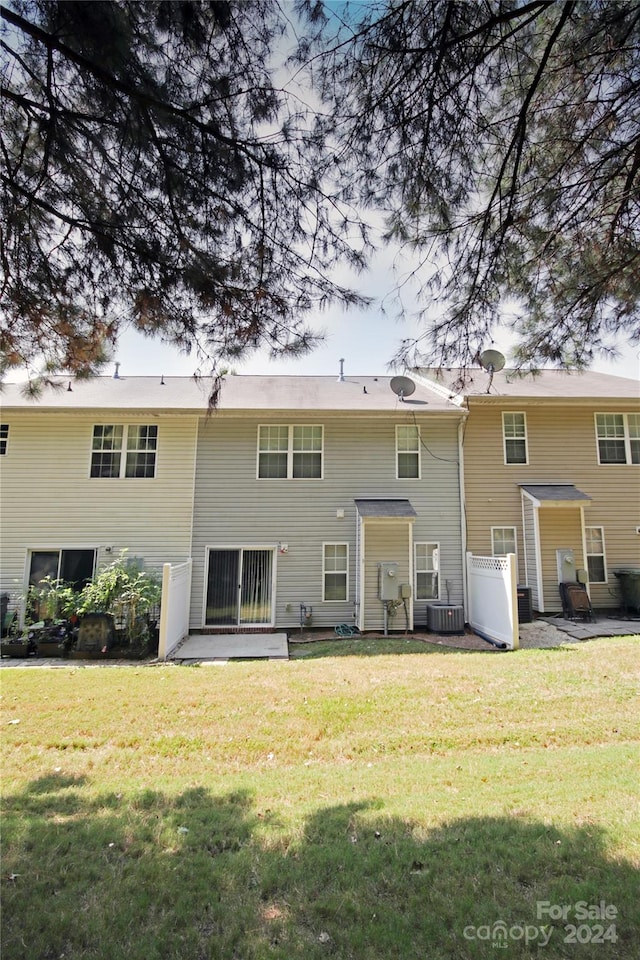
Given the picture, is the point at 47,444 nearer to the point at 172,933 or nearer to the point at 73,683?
the point at 73,683

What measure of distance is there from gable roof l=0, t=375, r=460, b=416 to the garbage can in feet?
19.3

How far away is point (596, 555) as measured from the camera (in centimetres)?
1250

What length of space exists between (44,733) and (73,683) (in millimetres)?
2273

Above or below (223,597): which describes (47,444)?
above

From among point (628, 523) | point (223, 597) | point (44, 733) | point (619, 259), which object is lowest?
point (44, 733)

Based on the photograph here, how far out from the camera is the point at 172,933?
2.30 metres

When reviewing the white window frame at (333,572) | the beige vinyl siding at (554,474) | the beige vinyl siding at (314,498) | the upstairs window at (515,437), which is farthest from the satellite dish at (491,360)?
the upstairs window at (515,437)

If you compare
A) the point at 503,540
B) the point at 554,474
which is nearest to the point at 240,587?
the point at 503,540

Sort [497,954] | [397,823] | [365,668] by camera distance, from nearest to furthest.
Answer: [497,954], [397,823], [365,668]

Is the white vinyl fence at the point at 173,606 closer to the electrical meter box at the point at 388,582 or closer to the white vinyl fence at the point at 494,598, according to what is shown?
the electrical meter box at the point at 388,582

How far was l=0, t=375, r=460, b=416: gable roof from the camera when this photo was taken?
469 inches

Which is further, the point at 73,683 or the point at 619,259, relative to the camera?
the point at 73,683

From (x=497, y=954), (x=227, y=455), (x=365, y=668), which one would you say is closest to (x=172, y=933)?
(x=497, y=954)

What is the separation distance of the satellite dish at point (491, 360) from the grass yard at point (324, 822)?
3700 millimetres
